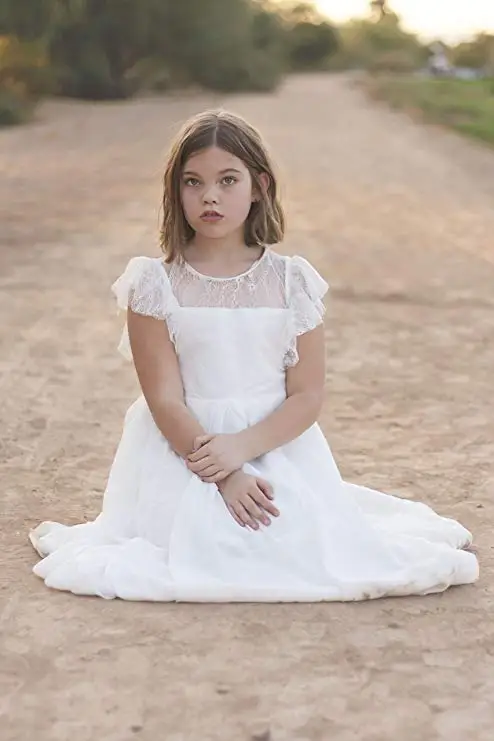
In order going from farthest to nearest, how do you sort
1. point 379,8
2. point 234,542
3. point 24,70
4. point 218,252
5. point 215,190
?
point 379,8
point 24,70
point 218,252
point 215,190
point 234,542

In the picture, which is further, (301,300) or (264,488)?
(301,300)

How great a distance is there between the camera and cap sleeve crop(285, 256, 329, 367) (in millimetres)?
3053

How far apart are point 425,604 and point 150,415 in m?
0.84

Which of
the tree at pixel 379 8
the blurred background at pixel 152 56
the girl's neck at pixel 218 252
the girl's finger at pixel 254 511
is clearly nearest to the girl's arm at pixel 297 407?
the girl's finger at pixel 254 511

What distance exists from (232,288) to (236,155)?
325mm

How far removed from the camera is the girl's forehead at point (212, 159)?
298cm

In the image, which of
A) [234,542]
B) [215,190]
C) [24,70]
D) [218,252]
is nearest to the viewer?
[234,542]

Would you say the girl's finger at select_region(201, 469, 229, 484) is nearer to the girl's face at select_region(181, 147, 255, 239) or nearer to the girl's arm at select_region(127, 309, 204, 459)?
the girl's arm at select_region(127, 309, 204, 459)

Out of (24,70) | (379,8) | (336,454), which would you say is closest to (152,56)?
(24,70)

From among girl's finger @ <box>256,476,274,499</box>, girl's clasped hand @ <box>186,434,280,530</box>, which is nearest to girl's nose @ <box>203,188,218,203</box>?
girl's clasped hand @ <box>186,434,280,530</box>

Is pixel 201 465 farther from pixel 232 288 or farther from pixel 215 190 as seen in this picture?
pixel 215 190

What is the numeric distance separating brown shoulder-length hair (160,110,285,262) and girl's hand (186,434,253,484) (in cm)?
48

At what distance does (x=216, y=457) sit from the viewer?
293 cm

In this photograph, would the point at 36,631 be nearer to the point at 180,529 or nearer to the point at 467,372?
the point at 180,529
